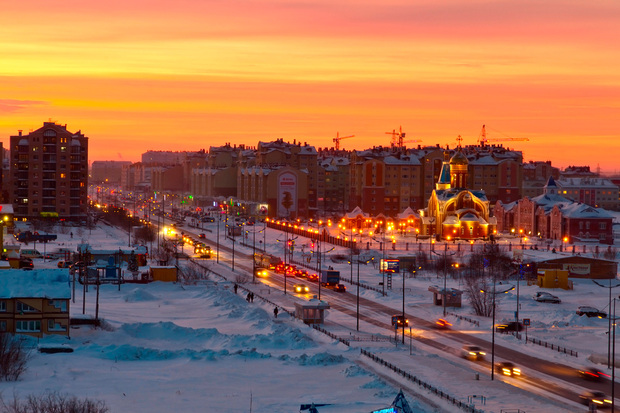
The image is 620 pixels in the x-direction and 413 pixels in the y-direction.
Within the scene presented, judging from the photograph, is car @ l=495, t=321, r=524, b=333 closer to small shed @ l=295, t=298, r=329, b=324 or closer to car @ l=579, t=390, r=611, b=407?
small shed @ l=295, t=298, r=329, b=324

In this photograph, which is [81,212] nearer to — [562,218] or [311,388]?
[562,218]

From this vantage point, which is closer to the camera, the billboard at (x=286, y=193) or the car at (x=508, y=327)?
the car at (x=508, y=327)

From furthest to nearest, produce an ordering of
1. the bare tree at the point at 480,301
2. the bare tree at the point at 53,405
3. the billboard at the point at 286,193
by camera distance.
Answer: the billboard at the point at 286,193 → the bare tree at the point at 480,301 → the bare tree at the point at 53,405

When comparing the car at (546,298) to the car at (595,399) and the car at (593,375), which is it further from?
the car at (595,399)

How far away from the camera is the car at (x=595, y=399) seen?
3672 centimetres

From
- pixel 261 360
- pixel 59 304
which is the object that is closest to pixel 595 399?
pixel 261 360

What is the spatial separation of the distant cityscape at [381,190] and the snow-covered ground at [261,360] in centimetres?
4926

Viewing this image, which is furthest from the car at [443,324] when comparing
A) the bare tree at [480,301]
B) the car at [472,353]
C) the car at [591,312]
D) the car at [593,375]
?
the car at [593,375]

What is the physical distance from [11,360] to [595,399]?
25.4 m

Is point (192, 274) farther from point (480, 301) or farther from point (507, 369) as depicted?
point (507, 369)

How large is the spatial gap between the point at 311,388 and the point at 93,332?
1682 centimetres

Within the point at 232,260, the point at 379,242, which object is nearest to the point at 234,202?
the point at 379,242

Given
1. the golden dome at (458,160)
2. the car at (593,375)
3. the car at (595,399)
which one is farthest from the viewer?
the golden dome at (458,160)

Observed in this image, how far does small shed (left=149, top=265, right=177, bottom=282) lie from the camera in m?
78.2
